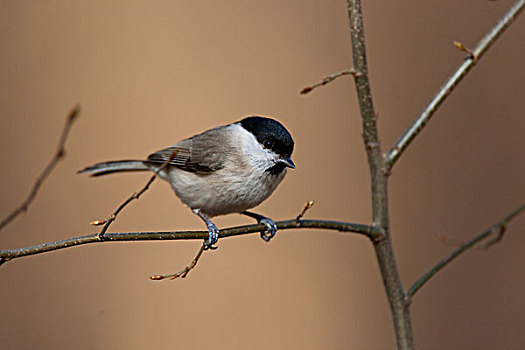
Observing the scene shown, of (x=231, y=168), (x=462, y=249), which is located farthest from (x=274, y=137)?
(x=462, y=249)

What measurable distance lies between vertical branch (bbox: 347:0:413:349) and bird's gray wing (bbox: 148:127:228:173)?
44.6 inches

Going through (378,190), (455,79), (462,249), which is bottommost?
(462,249)

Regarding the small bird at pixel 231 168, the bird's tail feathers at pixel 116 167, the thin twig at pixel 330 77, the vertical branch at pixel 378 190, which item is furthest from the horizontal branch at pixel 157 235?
the bird's tail feathers at pixel 116 167

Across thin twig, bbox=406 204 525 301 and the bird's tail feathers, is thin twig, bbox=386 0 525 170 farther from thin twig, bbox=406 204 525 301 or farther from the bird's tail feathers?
the bird's tail feathers

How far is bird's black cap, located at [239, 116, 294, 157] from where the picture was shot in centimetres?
247

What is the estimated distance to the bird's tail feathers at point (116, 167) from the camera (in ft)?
8.80

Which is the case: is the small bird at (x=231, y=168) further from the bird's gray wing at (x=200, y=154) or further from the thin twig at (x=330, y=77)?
the thin twig at (x=330, y=77)

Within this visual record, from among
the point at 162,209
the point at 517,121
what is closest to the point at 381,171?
the point at 162,209

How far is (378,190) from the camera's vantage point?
1609mm

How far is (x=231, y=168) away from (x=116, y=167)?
634mm

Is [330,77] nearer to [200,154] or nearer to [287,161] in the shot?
[287,161]

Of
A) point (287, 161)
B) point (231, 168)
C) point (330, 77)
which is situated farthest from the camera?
point (231, 168)

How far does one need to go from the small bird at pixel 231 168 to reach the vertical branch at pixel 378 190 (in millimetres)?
832

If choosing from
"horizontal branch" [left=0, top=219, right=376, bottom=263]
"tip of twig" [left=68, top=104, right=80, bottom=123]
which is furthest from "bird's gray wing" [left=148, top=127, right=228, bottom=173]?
"tip of twig" [left=68, top=104, right=80, bottom=123]
